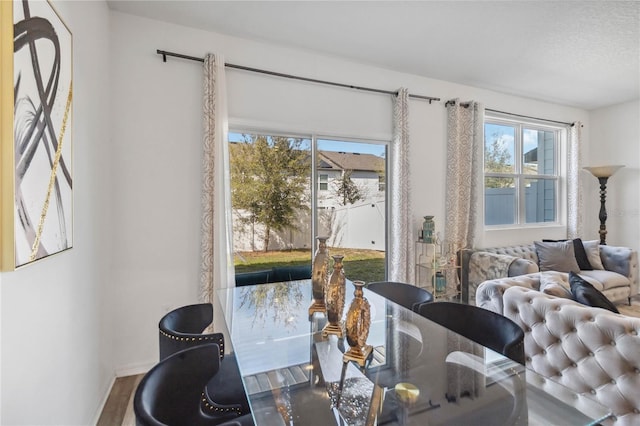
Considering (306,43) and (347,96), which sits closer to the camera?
(306,43)

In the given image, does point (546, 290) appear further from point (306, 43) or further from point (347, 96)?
point (306, 43)

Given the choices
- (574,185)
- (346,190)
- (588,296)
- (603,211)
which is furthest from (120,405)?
(603,211)

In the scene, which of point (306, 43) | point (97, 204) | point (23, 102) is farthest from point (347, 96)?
point (23, 102)

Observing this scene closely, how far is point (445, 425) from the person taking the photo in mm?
998

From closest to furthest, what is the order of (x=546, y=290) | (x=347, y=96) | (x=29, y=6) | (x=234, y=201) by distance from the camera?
(x=29, y=6) → (x=546, y=290) → (x=234, y=201) → (x=347, y=96)

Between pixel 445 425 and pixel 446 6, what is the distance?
8.99ft

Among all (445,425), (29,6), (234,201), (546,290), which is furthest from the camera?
(234,201)

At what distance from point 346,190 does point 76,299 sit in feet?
8.28

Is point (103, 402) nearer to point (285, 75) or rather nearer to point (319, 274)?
point (319, 274)

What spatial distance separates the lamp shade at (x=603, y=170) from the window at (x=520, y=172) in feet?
1.43

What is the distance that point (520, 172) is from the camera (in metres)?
4.70

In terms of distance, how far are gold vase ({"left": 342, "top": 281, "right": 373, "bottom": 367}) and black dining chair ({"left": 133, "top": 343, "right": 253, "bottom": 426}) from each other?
0.51m

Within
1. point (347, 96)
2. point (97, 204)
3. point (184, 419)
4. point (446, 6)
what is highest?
point (446, 6)

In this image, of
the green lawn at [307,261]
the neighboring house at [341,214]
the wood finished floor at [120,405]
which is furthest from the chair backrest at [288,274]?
the wood finished floor at [120,405]
